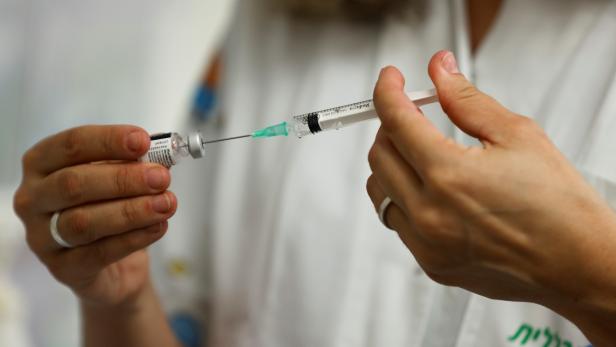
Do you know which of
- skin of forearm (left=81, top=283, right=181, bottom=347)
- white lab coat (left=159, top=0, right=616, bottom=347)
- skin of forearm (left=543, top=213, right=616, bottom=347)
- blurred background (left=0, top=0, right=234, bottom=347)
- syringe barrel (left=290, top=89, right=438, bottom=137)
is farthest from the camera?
blurred background (left=0, top=0, right=234, bottom=347)

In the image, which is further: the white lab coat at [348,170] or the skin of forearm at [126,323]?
the skin of forearm at [126,323]

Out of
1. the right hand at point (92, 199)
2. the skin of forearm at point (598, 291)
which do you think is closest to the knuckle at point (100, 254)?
the right hand at point (92, 199)

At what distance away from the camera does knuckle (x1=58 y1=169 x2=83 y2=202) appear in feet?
1.90

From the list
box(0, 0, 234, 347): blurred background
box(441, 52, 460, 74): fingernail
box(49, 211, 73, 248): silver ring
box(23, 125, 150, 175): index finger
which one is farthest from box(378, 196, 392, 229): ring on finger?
box(0, 0, 234, 347): blurred background

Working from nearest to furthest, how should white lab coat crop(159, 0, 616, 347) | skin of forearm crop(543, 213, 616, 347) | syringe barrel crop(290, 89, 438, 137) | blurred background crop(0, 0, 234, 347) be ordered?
skin of forearm crop(543, 213, 616, 347) → syringe barrel crop(290, 89, 438, 137) → white lab coat crop(159, 0, 616, 347) → blurred background crop(0, 0, 234, 347)

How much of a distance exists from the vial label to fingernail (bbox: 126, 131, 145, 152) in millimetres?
24

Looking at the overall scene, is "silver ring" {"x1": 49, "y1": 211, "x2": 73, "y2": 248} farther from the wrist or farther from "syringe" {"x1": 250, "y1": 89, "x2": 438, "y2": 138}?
"syringe" {"x1": 250, "y1": 89, "x2": 438, "y2": 138}

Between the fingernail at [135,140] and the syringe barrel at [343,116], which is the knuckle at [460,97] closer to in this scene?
the syringe barrel at [343,116]

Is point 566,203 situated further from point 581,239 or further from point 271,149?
point 271,149

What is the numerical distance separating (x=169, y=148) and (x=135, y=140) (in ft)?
0.12

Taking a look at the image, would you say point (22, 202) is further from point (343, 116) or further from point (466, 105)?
point (466, 105)

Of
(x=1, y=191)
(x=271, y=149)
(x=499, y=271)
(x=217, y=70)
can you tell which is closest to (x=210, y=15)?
(x=217, y=70)

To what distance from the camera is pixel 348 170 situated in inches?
31.2

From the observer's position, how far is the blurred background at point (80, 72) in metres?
1.36
